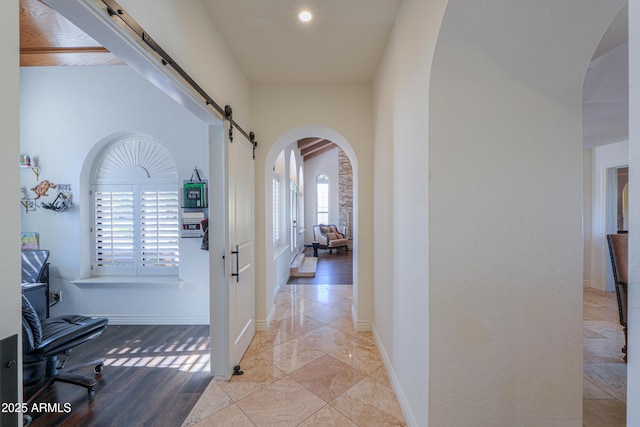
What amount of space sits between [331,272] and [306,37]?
16.3ft

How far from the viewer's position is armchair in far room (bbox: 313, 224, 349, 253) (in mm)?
9188

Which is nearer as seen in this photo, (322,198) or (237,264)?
(237,264)

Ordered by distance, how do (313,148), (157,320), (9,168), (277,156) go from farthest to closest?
1. (313,148)
2. (157,320)
3. (277,156)
4. (9,168)

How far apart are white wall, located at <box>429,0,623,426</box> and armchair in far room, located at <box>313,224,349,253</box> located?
7.74 metres

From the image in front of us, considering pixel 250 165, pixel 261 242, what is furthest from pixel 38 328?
pixel 250 165

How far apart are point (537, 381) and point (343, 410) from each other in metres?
1.17

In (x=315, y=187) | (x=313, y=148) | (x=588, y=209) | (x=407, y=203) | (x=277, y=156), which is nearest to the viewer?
(x=407, y=203)

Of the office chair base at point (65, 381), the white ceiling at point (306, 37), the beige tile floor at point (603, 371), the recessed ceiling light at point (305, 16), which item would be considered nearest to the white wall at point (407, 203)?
the white ceiling at point (306, 37)

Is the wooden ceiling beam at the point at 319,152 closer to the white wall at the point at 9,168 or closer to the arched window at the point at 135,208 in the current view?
the arched window at the point at 135,208

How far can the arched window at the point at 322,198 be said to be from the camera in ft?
35.7

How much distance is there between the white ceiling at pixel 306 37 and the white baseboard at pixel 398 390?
8.95 ft

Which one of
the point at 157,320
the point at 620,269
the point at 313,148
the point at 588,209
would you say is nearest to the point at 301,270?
the point at 157,320

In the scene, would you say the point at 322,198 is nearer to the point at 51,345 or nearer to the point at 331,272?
the point at 331,272

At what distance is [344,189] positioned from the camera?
10.6 m
